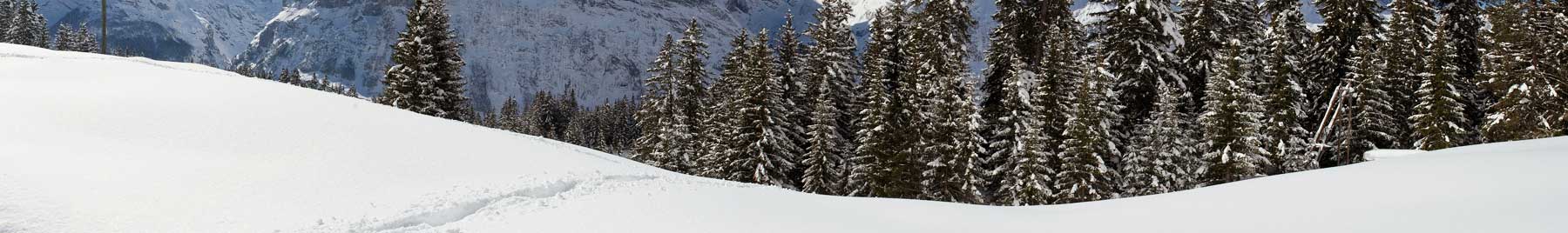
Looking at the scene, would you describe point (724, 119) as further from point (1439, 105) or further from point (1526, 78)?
point (1526, 78)

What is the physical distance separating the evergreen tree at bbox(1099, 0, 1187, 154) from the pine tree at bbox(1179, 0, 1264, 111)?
2.48 meters

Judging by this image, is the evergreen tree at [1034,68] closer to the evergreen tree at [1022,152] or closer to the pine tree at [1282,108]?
the evergreen tree at [1022,152]

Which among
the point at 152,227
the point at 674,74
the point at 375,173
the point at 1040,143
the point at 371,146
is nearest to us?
the point at 152,227

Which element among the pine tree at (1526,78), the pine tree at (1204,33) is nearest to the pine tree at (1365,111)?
the pine tree at (1526,78)

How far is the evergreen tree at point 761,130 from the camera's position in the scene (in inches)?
1308

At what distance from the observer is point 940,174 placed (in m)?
29.4

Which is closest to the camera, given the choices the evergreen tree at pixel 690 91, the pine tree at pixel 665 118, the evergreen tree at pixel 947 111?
the evergreen tree at pixel 947 111

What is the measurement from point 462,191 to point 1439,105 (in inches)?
1392

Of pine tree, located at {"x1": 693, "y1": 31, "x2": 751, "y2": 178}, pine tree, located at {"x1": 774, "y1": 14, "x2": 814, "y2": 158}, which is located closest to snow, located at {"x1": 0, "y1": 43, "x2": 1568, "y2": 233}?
pine tree, located at {"x1": 693, "y1": 31, "x2": 751, "y2": 178}

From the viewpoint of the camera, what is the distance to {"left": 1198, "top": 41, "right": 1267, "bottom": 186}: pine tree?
2753cm

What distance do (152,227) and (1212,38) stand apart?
102 feet

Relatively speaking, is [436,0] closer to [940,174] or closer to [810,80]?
[810,80]

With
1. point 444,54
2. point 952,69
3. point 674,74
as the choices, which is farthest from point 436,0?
point 952,69

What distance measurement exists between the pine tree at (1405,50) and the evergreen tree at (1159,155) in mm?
10745
